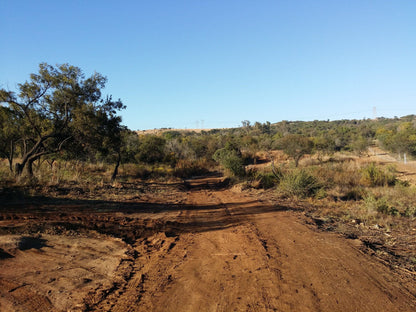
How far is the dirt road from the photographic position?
134 inches

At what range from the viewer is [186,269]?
4461mm

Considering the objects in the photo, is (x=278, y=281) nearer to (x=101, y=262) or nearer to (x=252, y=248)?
(x=252, y=248)

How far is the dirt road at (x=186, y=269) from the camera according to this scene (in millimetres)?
3412

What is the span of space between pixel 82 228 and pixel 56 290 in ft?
10.0

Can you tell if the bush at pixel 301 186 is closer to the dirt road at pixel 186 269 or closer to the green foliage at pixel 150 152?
the dirt road at pixel 186 269

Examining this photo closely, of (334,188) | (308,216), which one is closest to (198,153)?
(334,188)

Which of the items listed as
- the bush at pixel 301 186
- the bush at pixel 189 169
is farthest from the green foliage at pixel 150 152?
the bush at pixel 301 186

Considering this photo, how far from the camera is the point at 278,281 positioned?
3961mm

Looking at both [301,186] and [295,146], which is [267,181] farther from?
[295,146]

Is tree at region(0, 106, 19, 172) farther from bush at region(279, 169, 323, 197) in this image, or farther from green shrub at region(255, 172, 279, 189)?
bush at region(279, 169, 323, 197)

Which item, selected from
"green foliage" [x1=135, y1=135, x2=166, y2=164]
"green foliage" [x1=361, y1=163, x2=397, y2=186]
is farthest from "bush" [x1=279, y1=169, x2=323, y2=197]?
"green foliage" [x1=135, y1=135, x2=166, y2=164]

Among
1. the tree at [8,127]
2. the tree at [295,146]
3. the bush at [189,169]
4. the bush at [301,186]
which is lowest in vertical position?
the bush at [189,169]

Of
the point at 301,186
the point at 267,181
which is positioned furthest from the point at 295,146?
the point at 301,186

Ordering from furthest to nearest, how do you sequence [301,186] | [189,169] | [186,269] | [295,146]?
[295,146]
[189,169]
[301,186]
[186,269]
